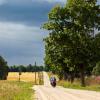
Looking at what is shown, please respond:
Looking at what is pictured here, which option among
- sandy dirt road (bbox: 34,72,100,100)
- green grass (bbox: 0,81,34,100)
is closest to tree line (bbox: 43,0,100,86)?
green grass (bbox: 0,81,34,100)

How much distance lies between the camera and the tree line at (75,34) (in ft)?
224

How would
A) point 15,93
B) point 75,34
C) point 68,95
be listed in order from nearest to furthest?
point 68,95, point 15,93, point 75,34

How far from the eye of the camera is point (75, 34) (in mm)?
68750

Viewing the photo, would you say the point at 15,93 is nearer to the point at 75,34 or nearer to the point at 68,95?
the point at 68,95

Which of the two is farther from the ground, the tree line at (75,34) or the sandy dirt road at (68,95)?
the tree line at (75,34)

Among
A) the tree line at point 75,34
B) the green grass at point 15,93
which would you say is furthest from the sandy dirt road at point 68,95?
the tree line at point 75,34

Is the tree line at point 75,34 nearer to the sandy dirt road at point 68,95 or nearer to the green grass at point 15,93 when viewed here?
the green grass at point 15,93

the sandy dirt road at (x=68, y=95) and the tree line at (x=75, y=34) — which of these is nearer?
the sandy dirt road at (x=68, y=95)

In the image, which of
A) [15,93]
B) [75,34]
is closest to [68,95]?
[15,93]

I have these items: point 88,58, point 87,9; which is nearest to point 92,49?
point 88,58

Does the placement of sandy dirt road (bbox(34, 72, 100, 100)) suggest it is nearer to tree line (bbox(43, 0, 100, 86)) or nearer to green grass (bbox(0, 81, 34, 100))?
green grass (bbox(0, 81, 34, 100))

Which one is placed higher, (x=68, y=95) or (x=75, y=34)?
(x=75, y=34)

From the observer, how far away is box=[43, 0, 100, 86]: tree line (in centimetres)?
6838

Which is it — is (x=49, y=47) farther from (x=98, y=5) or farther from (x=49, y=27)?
(x=98, y=5)
